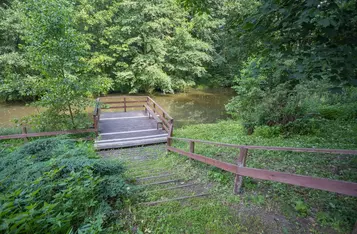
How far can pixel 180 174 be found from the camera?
394cm

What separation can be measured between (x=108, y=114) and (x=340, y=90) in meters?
9.68

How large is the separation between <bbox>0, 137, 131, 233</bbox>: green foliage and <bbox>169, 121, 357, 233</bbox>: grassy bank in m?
1.65

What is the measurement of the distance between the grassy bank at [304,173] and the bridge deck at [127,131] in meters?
3.04

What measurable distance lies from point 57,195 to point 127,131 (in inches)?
240

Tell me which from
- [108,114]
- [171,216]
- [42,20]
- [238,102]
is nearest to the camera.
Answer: [171,216]

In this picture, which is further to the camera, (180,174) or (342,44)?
(180,174)

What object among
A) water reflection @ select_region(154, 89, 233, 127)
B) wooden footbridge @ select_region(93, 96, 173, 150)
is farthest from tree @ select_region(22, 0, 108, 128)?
water reflection @ select_region(154, 89, 233, 127)

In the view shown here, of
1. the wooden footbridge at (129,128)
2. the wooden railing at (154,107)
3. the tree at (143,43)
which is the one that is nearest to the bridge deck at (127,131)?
the wooden footbridge at (129,128)

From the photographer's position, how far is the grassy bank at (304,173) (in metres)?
2.16

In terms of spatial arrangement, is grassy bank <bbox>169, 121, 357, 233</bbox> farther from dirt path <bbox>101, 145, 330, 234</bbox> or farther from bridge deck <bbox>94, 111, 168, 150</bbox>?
bridge deck <bbox>94, 111, 168, 150</bbox>

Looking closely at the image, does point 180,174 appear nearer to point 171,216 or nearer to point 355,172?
point 171,216

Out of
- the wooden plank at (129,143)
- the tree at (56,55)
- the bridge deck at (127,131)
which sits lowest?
the wooden plank at (129,143)

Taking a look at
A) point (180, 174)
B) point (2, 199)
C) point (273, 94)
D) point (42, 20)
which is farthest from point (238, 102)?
point (2, 199)

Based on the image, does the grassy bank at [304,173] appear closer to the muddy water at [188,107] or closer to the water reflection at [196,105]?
the water reflection at [196,105]
